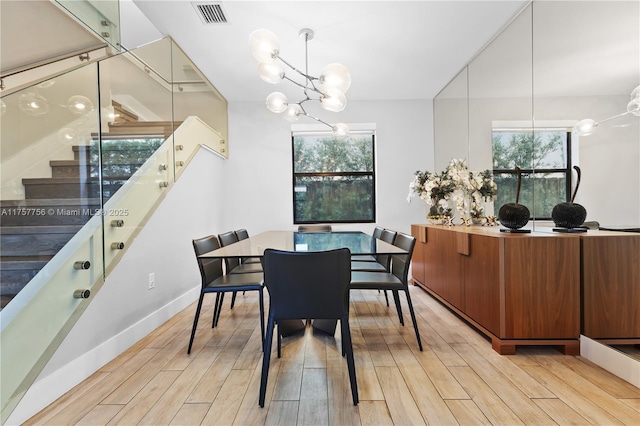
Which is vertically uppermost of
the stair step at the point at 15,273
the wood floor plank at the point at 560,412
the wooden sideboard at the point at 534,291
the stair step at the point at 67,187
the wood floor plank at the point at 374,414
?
the stair step at the point at 67,187

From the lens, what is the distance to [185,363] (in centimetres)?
200

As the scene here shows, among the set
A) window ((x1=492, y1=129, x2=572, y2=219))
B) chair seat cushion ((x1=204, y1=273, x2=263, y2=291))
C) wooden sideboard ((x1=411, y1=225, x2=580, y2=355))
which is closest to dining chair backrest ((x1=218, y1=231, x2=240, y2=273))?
chair seat cushion ((x1=204, y1=273, x2=263, y2=291))

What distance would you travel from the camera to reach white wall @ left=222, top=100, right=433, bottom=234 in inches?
177

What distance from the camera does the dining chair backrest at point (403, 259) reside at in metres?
2.14

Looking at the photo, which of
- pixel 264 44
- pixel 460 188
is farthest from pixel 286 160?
pixel 264 44

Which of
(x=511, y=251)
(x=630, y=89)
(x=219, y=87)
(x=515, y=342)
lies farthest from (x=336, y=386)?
(x=219, y=87)

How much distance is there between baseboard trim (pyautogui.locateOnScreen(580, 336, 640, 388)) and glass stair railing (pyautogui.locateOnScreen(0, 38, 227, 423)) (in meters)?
3.08

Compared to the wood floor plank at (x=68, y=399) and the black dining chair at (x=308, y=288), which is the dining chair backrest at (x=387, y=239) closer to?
the black dining chair at (x=308, y=288)

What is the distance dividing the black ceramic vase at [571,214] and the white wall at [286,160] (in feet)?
7.53

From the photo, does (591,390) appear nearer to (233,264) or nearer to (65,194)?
(233,264)

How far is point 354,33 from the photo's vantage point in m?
2.79

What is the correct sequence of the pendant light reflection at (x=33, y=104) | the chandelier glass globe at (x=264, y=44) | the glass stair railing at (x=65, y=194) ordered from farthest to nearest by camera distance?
the chandelier glass globe at (x=264, y=44) → the pendant light reflection at (x=33, y=104) → the glass stair railing at (x=65, y=194)

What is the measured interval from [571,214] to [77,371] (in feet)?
11.4

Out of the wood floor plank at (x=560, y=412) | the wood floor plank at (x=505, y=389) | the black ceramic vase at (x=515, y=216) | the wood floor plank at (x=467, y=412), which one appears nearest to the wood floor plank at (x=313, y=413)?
the wood floor plank at (x=467, y=412)
